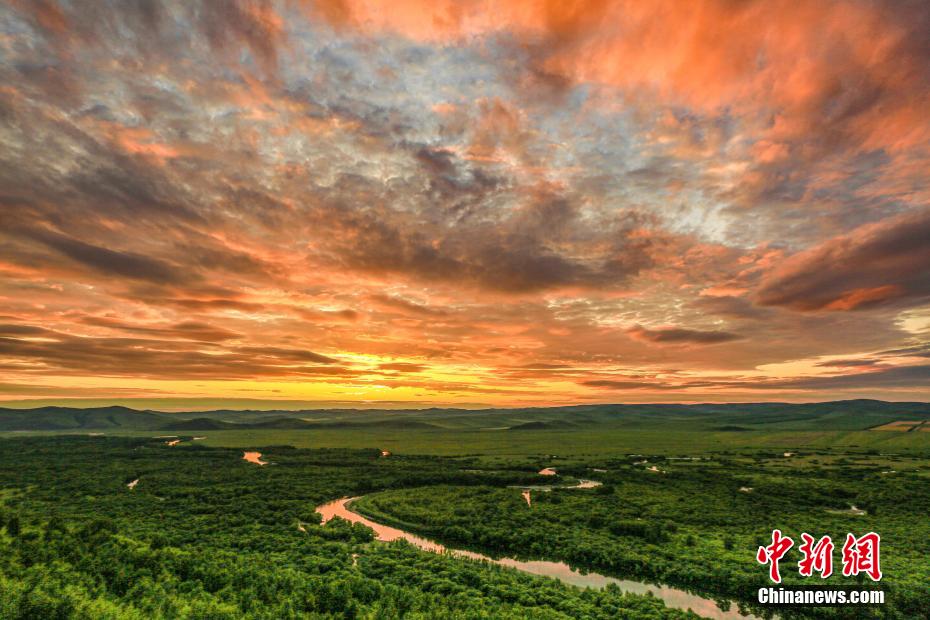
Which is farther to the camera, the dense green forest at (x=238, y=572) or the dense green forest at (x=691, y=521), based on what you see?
the dense green forest at (x=691, y=521)

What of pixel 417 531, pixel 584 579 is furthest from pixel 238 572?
pixel 584 579

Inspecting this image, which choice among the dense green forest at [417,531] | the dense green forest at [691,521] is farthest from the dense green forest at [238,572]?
the dense green forest at [691,521]

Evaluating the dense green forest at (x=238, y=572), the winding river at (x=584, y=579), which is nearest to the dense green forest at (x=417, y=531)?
the dense green forest at (x=238, y=572)

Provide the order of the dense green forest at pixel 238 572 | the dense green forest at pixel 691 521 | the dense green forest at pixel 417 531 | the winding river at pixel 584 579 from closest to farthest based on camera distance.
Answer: the dense green forest at pixel 238 572, the dense green forest at pixel 417 531, the winding river at pixel 584 579, the dense green forest at pixel 691 521

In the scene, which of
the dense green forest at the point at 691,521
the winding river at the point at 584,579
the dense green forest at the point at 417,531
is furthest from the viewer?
the dense green forest at the point at 691,521

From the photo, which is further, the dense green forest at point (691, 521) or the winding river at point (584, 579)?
the dense green forest at point (691, 521)

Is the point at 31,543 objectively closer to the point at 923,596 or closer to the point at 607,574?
the point at 607,574

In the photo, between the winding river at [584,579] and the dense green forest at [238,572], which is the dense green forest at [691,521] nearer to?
the winding river at [584,579]

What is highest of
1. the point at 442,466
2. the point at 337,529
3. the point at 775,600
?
the point at 775,600

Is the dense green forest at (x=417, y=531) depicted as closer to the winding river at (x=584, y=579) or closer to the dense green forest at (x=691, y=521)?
the dense green forest at (x=691, y=521)

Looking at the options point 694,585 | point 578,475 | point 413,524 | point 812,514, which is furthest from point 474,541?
point 578,475

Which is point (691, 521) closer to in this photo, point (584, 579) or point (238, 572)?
point (584, 579)
